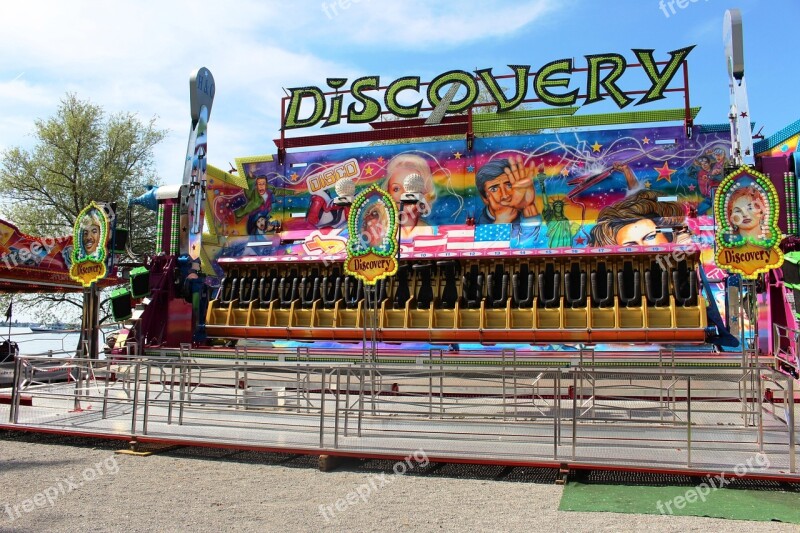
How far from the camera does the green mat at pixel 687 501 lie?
6.51 m

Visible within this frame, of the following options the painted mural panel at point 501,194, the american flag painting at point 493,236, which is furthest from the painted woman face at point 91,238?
the american flag painting at point 493,236

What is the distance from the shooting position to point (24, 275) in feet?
57.9

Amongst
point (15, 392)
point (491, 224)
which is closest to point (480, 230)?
point (491, 224)

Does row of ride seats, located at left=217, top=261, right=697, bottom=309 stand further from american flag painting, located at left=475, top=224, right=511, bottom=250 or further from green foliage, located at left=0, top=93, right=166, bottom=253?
green foliage, located at left=0, top=93, right=166, bottom=253

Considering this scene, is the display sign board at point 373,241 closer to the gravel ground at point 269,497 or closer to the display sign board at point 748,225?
the gravel ground at point 269,497

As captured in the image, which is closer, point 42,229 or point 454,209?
point 454,209

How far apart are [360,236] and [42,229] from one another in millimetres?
23711

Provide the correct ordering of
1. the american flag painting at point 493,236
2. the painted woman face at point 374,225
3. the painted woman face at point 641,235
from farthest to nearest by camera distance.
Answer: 1. the american flag painting at point 493,236
2. the painted woman face at point 641,235
3. the painted woman face at point 374,225

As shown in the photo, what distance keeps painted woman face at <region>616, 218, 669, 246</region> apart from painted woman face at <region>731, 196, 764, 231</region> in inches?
261

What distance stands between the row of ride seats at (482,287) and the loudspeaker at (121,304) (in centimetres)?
216

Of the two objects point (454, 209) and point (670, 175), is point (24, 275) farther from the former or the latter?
point (670, 175)

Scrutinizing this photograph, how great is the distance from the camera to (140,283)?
1712 centimetres

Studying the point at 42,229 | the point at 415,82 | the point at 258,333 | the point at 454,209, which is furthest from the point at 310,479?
the point at 42,229

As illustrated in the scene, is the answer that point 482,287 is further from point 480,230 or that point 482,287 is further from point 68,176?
point 68,176
